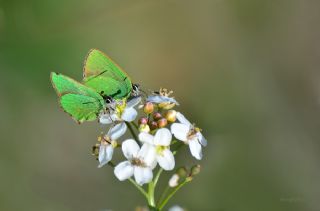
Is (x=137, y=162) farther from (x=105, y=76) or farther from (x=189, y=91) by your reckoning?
(x=189, y=91)

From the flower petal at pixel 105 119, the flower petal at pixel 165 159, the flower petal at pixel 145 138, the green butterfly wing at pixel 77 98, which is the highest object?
the green butterfly wing at pixel 77 98

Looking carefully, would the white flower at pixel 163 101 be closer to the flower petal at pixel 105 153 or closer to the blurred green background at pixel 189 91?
the flower petal at pixel 105 153

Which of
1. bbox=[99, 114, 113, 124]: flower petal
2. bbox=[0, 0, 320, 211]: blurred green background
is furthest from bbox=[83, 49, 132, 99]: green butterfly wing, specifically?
bbox=[0, 0, 320, 211]: blurred green background

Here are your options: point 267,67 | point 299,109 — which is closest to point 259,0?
point 267,67

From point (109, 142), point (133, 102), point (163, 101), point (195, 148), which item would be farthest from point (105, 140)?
point (195, 148)

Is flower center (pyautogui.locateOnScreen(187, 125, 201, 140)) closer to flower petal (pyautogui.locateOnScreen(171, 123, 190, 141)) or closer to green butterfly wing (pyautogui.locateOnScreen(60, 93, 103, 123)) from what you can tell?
flower petal (pyautogui.locateOnScreen(171, 123, 190, 141))

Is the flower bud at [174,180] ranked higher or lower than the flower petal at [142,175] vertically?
lower

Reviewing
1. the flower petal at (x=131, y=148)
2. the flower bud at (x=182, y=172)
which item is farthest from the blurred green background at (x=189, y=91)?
the flower petal at (x=131, y=148)
